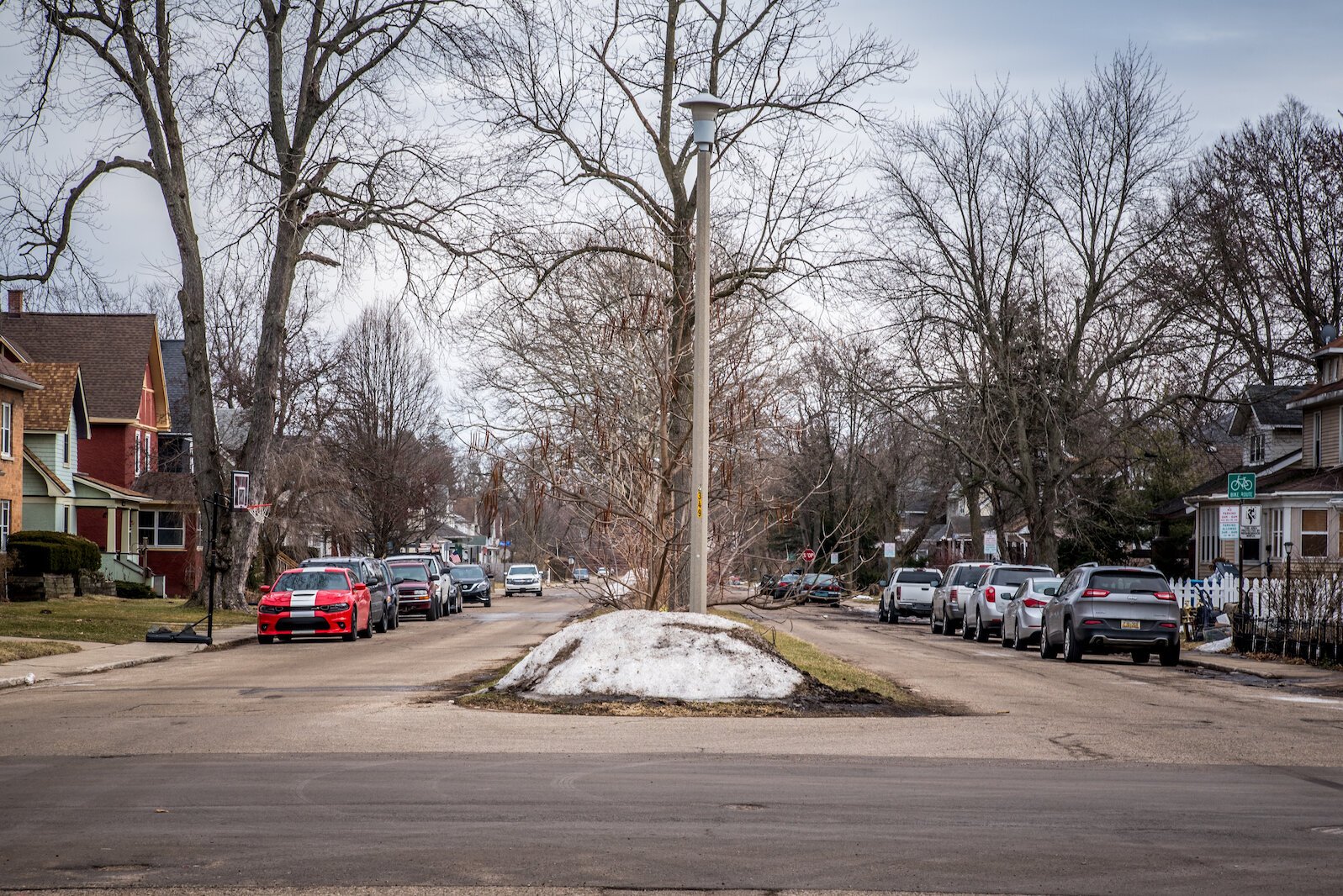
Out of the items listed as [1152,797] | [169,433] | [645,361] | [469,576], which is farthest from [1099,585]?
[169,433]

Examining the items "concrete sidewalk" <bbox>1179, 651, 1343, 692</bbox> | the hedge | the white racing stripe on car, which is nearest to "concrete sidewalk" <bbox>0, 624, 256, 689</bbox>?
the white racing stripe on car

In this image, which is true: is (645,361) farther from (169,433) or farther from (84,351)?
(169,433)

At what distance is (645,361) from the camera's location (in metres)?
21.1

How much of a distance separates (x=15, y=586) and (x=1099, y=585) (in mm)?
32120

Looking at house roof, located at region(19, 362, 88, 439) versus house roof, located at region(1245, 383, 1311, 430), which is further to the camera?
house roof, located at region(1245, 383, 1311, 430)

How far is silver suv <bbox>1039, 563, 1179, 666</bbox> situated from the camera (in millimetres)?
24078

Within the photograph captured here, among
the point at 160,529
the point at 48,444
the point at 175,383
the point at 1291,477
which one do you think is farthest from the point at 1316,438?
the point at 175,383

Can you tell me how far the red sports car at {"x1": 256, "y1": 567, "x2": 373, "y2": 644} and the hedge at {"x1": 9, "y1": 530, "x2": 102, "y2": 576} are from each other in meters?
16.6

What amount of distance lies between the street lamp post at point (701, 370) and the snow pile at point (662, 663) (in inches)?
21.2

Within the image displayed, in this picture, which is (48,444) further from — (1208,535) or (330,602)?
(1208,535)

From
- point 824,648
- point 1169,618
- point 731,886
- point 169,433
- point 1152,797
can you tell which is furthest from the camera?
point 169,433

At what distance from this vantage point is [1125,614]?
952 inches

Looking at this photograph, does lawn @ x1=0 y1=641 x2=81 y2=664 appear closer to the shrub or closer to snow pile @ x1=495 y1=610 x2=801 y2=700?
snow pile @ x1=495 y1=610 x2=801 y2=700

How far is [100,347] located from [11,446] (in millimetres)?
16723
